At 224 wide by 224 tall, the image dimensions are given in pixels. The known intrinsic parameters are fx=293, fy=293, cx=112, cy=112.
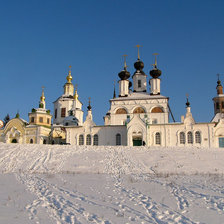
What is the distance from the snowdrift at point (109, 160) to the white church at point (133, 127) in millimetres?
12002

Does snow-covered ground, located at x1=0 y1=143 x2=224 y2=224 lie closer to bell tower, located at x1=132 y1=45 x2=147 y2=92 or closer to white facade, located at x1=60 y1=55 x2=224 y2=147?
white facade, located at x1=60 y1=55 x2=224 y2=147

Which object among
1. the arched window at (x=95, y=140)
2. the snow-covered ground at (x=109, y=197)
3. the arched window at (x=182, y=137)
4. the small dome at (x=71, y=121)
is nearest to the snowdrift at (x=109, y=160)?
the snow-covered ground at (x=109, y=197)

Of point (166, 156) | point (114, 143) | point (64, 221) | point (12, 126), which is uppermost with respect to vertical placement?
point (12, 126)

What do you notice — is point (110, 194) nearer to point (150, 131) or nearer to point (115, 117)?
point (150, 131)

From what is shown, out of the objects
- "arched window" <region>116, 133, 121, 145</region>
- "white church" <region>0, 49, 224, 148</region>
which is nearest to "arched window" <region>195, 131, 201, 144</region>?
"white church" <region>0, 49, 224, 148</region>

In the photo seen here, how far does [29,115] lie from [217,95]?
→ 32378 mm

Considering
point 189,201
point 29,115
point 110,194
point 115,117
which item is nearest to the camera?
point 189,201

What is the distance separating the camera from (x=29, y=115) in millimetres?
45156

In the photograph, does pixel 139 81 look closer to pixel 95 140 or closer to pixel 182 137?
pixel 182 137

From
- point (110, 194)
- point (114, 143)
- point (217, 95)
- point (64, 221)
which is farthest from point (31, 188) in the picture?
point (217, 95)

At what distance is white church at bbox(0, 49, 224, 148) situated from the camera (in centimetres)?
3584

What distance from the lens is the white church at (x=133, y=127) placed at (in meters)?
35.8

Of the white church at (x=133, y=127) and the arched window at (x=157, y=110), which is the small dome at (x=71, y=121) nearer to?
the white church at (x=133, y=127)

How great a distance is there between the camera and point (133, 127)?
117 ft
